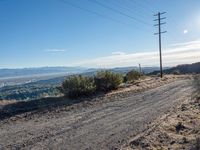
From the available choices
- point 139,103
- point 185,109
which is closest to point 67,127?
point 185,109

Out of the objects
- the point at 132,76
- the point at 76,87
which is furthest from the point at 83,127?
the point at 132,76

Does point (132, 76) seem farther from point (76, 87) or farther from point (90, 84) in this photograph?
point (76, 87)

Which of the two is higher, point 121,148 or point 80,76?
point 80,76

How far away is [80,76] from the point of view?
27312 mm

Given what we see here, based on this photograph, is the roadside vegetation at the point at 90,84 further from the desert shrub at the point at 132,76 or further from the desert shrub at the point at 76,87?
the desert shrub at the point at 132,76

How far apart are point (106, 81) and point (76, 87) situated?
443 cm

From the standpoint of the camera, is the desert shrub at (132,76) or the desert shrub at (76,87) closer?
the desert shrub at (76,87)

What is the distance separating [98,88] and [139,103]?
8132 mm

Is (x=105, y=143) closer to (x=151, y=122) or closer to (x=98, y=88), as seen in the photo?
(x=151, y=122)

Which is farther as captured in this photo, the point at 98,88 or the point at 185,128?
the point at 98,88

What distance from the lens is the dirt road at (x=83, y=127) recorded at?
11.6 meters

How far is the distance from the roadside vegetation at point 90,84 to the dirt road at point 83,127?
5065 mm

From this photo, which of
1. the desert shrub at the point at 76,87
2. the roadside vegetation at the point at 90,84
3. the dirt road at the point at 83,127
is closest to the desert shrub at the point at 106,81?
the roadside vegetation at the point at 90,84

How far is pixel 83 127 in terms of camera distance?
14.1 metres
